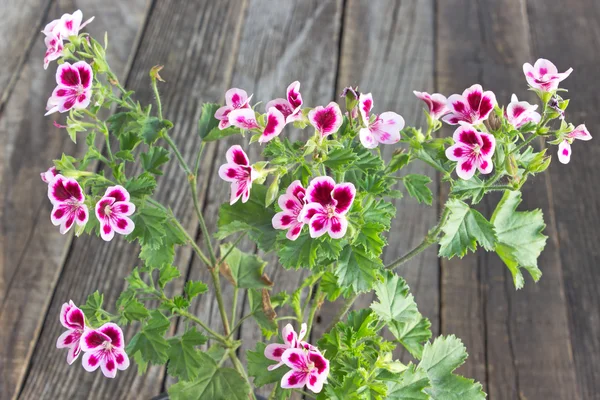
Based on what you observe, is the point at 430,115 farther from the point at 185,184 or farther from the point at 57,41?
the point at 185,184

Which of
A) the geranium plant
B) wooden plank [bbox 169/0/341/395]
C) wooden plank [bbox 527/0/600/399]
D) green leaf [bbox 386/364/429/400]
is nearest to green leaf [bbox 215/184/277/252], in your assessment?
the geranium plant

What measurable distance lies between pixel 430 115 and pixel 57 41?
410 mm

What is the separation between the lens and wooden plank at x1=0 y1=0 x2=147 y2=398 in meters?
1.43

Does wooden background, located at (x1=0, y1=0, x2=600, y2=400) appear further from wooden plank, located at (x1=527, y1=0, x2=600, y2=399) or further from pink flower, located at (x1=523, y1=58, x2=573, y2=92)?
pink flower, located at (x1=523, y1=58, x2=573, y2=92)

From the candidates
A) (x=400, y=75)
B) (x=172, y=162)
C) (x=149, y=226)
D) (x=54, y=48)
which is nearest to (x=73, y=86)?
(x=54, y=48)

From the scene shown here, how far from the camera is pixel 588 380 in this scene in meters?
1.40

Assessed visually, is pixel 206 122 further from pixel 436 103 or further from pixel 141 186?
pixel 436 103

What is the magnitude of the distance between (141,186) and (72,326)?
16 cm

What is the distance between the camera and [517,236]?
903 millimetres

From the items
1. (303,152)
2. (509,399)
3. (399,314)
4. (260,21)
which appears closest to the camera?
(303,152)

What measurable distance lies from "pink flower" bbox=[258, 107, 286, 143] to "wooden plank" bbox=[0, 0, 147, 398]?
916mm

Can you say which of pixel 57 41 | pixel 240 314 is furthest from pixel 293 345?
pixel 240 314

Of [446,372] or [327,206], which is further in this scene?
[446,372]

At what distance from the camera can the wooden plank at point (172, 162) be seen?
136 centimetres
